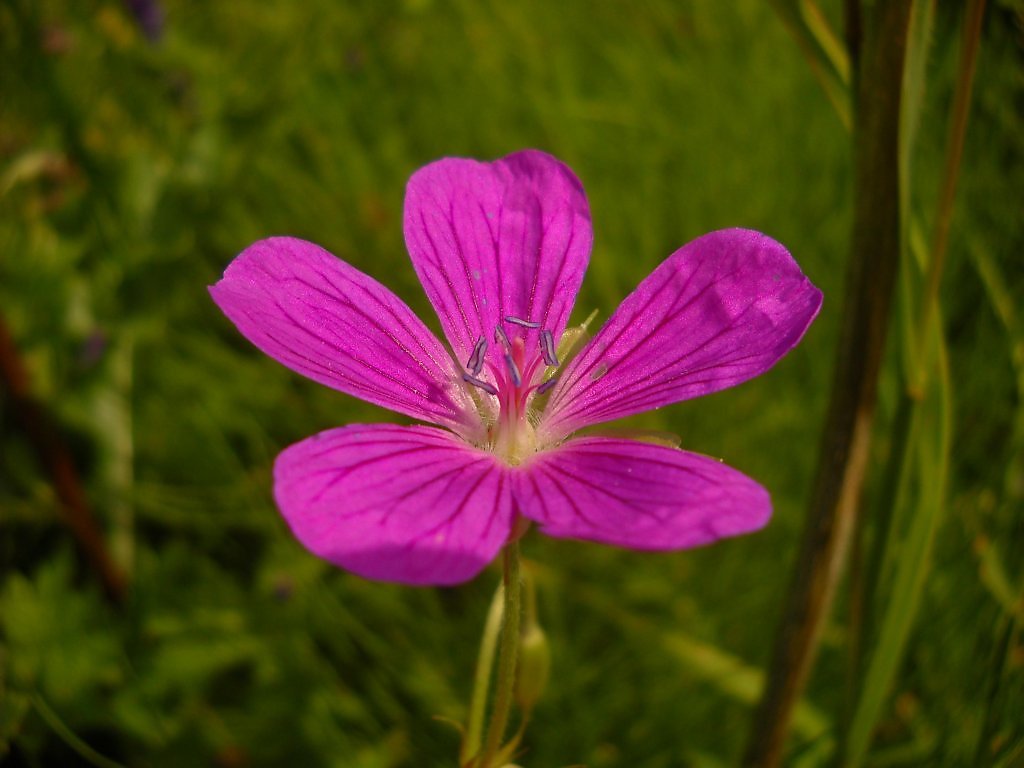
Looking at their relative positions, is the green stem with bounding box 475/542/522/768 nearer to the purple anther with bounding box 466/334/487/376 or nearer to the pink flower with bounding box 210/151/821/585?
the pink flower with bounding box 210/151/821/585

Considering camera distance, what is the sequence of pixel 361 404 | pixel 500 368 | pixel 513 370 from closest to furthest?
pixel 513 370 < pixel 500 368 < pixel 361 404

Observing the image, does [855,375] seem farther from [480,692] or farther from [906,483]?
[480,692]

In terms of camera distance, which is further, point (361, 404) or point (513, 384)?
point (361, 404)

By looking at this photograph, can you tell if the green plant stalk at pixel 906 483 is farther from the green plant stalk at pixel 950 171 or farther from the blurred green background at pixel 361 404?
the blurred green background at pixel 361 404

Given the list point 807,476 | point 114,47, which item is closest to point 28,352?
point 114,47

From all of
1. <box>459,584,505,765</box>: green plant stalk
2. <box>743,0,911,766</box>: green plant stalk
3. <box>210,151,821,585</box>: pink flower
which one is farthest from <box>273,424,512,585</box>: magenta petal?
<box>743,0,911,766</box>: green plant stalk

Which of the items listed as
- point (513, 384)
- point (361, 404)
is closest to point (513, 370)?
point (513, 384)

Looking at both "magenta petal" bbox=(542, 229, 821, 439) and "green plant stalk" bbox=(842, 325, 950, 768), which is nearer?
"magenta petal" bbox=(542, 229, 821, 439)

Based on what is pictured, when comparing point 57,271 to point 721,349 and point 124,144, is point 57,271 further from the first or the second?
point 721,349
